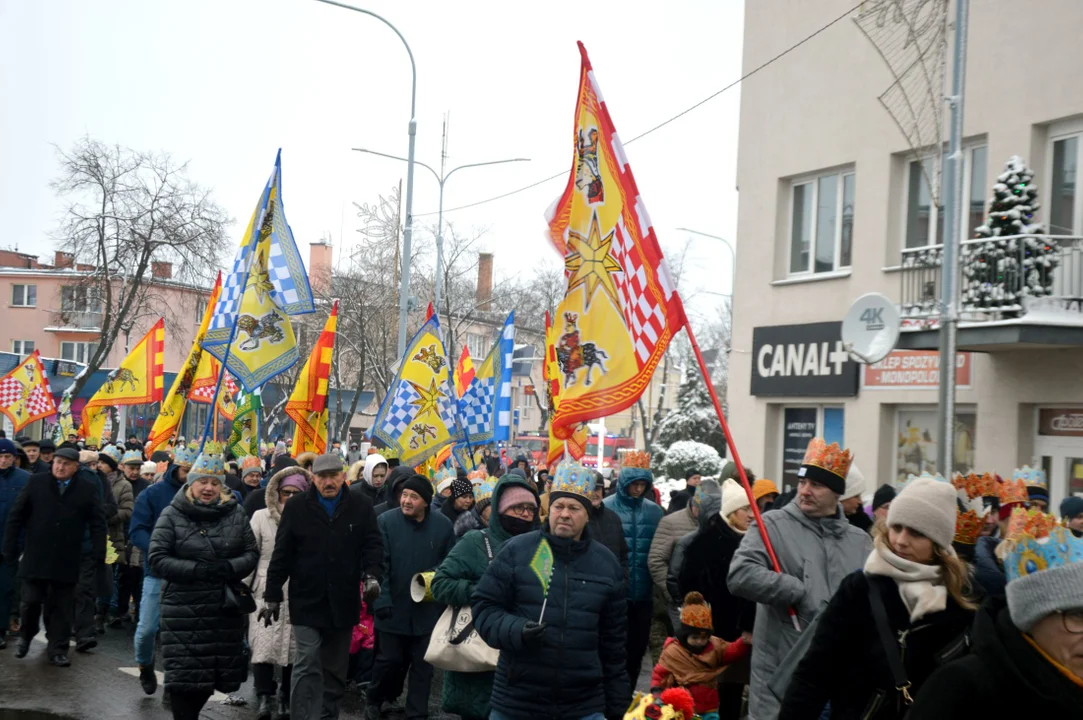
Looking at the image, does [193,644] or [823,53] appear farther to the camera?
[823,53]

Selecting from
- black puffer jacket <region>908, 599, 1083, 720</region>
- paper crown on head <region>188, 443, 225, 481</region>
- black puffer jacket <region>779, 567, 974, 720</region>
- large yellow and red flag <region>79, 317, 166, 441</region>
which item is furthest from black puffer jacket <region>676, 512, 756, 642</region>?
large yellow and red flag <region>79, 317, 166, 441</region>

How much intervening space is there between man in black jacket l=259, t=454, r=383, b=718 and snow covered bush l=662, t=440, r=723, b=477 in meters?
26.9

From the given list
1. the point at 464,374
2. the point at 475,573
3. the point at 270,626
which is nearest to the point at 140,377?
the point at 464,374

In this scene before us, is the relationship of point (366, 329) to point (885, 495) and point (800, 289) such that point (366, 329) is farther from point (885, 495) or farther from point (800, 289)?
point (885, 495)

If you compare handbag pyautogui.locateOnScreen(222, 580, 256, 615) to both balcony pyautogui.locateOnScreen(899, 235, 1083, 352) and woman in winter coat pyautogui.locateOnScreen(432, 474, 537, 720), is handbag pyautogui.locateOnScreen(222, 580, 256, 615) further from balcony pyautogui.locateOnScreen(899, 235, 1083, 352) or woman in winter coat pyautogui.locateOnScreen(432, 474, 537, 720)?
balcony pyautogui.locateOnScreen(899, 235, 1083, 352)

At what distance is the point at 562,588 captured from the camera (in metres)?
6.00

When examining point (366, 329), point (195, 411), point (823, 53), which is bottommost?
point (195, 411)

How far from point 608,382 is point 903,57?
869 centimetres

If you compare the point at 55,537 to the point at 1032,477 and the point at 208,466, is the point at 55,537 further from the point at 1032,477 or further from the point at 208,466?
the point at 1032,477

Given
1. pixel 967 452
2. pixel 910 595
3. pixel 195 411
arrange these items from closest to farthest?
pixel 910 595 < pixel 967 452 < pixel 195 411

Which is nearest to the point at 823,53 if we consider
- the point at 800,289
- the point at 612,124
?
the point at 800,289

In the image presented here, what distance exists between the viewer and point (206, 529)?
858 cm

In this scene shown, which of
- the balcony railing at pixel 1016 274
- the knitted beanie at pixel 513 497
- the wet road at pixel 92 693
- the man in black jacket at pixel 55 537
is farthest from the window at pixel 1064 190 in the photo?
the man in black jacket at pixel 55 537

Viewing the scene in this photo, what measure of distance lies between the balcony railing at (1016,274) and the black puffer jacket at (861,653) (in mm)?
10402
